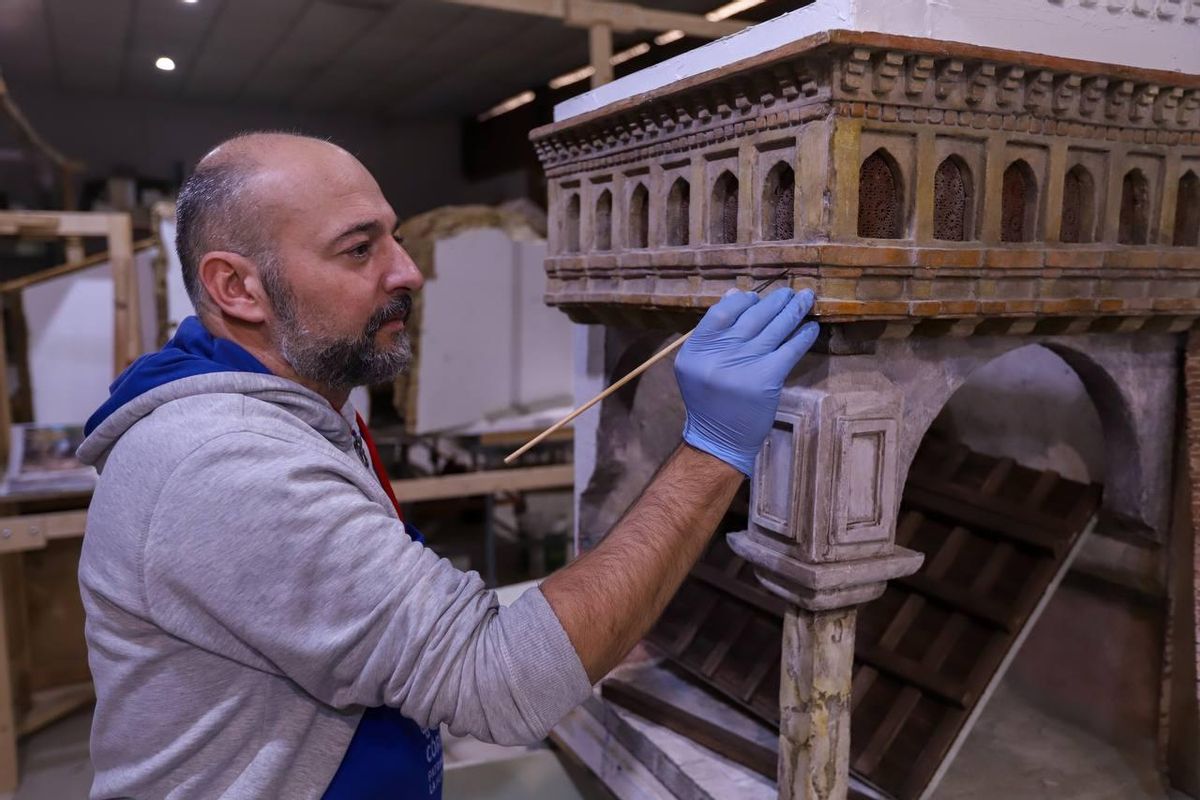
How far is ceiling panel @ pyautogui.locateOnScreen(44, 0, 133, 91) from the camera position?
5.49 m

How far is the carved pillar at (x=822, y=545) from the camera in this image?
193 centimetres

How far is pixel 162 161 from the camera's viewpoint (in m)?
9.30

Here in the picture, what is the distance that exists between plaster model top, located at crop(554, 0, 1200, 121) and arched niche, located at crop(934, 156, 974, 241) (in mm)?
272

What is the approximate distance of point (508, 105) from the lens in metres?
9.50

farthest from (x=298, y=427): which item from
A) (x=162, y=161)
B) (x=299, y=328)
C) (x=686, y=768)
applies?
(x=162, y=161)

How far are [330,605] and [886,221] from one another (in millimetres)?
1377

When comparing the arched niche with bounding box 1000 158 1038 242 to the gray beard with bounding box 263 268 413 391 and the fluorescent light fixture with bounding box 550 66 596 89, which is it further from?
the fluorescent light fixture with bounding box 550 66 596 89

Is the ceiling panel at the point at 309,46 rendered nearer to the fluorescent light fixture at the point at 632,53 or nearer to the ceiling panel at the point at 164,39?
the ceiling panel at the point at 164,39

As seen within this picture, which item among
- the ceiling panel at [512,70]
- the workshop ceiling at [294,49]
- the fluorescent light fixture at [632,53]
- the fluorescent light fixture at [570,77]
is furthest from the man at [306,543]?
the fluorescent light fixture at [570,77]

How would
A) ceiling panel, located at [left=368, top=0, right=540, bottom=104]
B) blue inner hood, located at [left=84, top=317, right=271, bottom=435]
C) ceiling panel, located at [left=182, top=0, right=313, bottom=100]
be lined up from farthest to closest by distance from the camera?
ceiling panel, located at [left=368, top=0, right=540, bottom=104] → ceiling panel, located at [left=182, top=0, right=313, bottom=100] → blue inner hood, located at [left=84, top=317, right=271, bottom=435]

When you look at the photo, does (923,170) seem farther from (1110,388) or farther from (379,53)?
(379,53)

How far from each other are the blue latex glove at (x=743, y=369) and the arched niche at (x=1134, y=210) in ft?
3.30

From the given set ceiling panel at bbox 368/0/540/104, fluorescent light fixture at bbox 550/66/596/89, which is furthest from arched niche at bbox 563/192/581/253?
fluorescent light fixture at bbox 550/66/596/89

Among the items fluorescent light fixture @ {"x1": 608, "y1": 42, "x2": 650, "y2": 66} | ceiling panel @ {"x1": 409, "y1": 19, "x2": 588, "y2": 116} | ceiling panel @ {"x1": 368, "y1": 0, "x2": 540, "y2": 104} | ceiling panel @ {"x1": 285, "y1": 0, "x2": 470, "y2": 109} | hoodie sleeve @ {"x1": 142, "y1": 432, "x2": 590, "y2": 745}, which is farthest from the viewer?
fluorescent light fixture @ {"x1": 608, "y1": 42, "x2": 650, "y2": 66}
